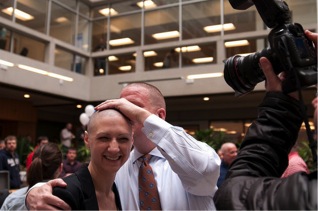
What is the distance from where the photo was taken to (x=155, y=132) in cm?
120

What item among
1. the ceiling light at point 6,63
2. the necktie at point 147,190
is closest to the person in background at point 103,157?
the necktie at point 147,190

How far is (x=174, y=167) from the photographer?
3.97 feet

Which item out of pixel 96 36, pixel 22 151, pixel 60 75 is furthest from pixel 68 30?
pixel 22 151

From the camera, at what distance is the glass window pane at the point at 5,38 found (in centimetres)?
871

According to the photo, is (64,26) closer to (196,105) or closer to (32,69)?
(32,69)

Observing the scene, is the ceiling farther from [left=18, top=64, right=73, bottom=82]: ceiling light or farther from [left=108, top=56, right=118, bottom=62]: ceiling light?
[left=108, top=56, right=118, bottom=62]: ceiling light

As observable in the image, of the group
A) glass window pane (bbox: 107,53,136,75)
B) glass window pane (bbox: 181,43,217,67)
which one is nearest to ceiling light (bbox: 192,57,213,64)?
glass window pane (bbox: 181,43,217,67)

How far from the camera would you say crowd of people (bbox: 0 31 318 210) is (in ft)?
2.65

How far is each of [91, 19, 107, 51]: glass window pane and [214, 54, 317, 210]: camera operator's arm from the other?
33.9 ft

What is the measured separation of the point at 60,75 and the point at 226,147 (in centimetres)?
710

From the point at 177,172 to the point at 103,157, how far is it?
263 millimetres

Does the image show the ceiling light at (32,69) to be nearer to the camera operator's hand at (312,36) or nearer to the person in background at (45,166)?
the person in background at (45,166)

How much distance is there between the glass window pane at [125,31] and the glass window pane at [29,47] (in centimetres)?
218

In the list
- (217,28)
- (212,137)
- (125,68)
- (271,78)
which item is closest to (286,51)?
(271,78)
